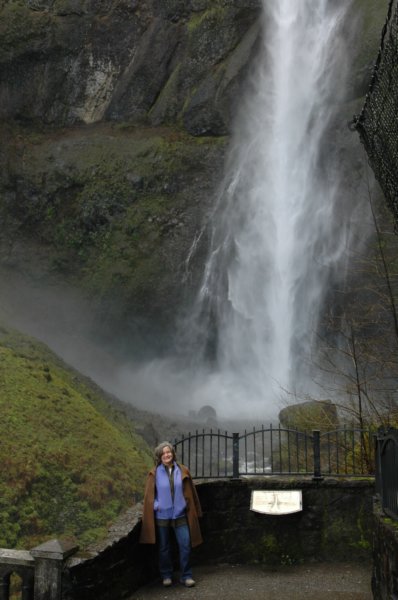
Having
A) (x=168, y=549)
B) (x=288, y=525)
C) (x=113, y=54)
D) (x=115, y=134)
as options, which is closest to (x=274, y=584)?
(x=288, y=525)

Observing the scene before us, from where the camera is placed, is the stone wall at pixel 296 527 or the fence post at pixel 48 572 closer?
the fence post at pixel 48 572

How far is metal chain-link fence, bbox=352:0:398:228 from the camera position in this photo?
6117mm

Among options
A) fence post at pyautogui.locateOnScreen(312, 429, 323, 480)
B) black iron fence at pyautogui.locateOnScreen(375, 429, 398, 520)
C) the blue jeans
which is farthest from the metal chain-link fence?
the blue jeans

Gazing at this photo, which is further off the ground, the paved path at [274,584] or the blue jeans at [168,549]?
the blue jeans at [168,549]

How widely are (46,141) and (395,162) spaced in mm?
33571

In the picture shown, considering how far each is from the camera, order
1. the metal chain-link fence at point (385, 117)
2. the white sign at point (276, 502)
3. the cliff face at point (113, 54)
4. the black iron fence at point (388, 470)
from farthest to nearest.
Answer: the cliff face at point (113, 54) < the white sign at point (276, 502) < the metal chain-link fence at point (385, 117) < the black iron fence at point (388, 470)

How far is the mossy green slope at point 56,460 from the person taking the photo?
38.0 feet

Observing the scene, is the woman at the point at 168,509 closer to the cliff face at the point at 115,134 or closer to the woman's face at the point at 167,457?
the woman's face at the point at 167,457

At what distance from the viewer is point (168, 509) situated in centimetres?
715

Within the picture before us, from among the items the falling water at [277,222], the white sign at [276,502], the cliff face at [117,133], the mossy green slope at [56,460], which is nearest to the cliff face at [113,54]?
the cliff face at [117,133]

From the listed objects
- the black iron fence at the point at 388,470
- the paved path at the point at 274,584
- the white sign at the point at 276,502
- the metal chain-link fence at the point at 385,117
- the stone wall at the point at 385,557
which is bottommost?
the paved path at the point at 274,584

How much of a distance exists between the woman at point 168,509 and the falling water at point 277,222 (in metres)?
19.8

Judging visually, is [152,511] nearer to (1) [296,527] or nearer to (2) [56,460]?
(1) [296,527]

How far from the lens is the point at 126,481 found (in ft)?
44.6
